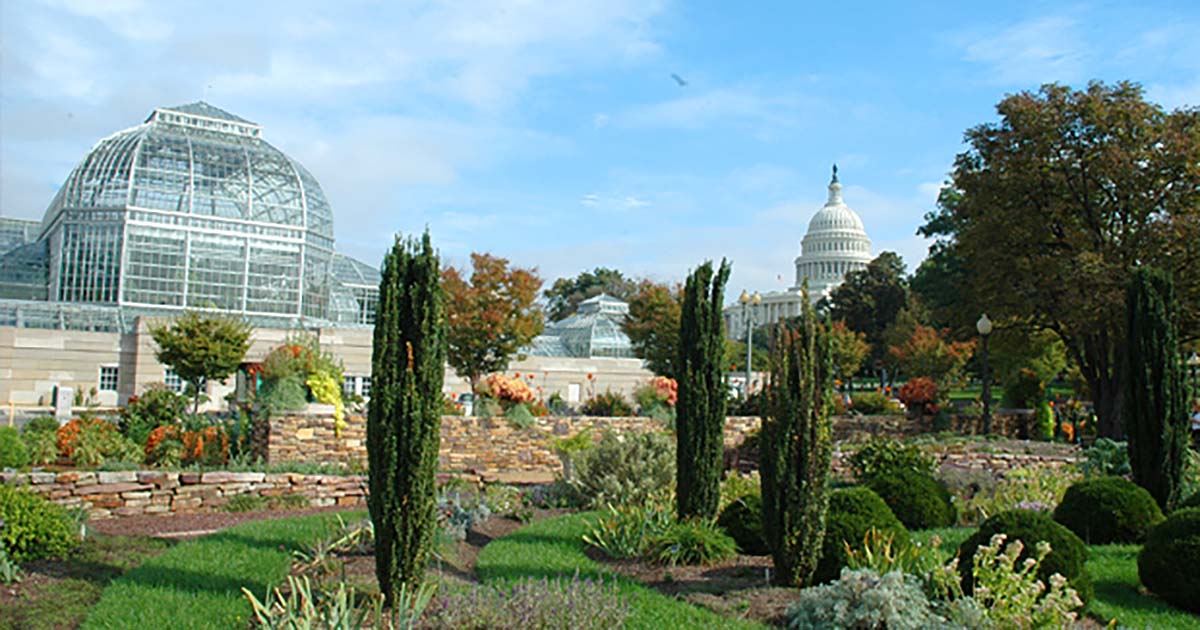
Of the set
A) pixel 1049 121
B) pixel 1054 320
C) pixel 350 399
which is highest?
pixel 1049 121

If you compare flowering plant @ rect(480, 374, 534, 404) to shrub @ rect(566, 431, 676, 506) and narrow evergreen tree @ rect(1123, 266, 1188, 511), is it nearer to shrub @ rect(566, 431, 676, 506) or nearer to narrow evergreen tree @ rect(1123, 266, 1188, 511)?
shrub @ rect(566, 431, 676, 506)

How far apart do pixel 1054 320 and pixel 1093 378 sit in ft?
8.03

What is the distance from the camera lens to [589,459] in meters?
11.7

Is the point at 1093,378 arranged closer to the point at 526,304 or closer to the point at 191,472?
the point at 526,304

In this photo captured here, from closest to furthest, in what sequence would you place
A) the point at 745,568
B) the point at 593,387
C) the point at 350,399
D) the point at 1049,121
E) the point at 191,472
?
the point at 745,568
the point at 191,472
the point at 350,399
the point at 1049,121
the point at 593,387

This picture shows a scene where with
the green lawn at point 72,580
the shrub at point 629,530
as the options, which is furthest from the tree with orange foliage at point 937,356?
the green lawn at point 72,580

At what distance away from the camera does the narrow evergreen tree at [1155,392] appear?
1123cm

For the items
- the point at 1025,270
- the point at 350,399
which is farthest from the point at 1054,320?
the point at 350,399

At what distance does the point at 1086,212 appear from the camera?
66.2 feet

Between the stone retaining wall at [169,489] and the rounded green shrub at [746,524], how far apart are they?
13.7ft

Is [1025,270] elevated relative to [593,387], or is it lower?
elevated

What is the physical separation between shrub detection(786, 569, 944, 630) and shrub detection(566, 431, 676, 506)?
452cm

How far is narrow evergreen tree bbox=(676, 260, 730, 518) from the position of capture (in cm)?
938

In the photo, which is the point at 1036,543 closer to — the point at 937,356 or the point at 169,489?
the point at 169,489
